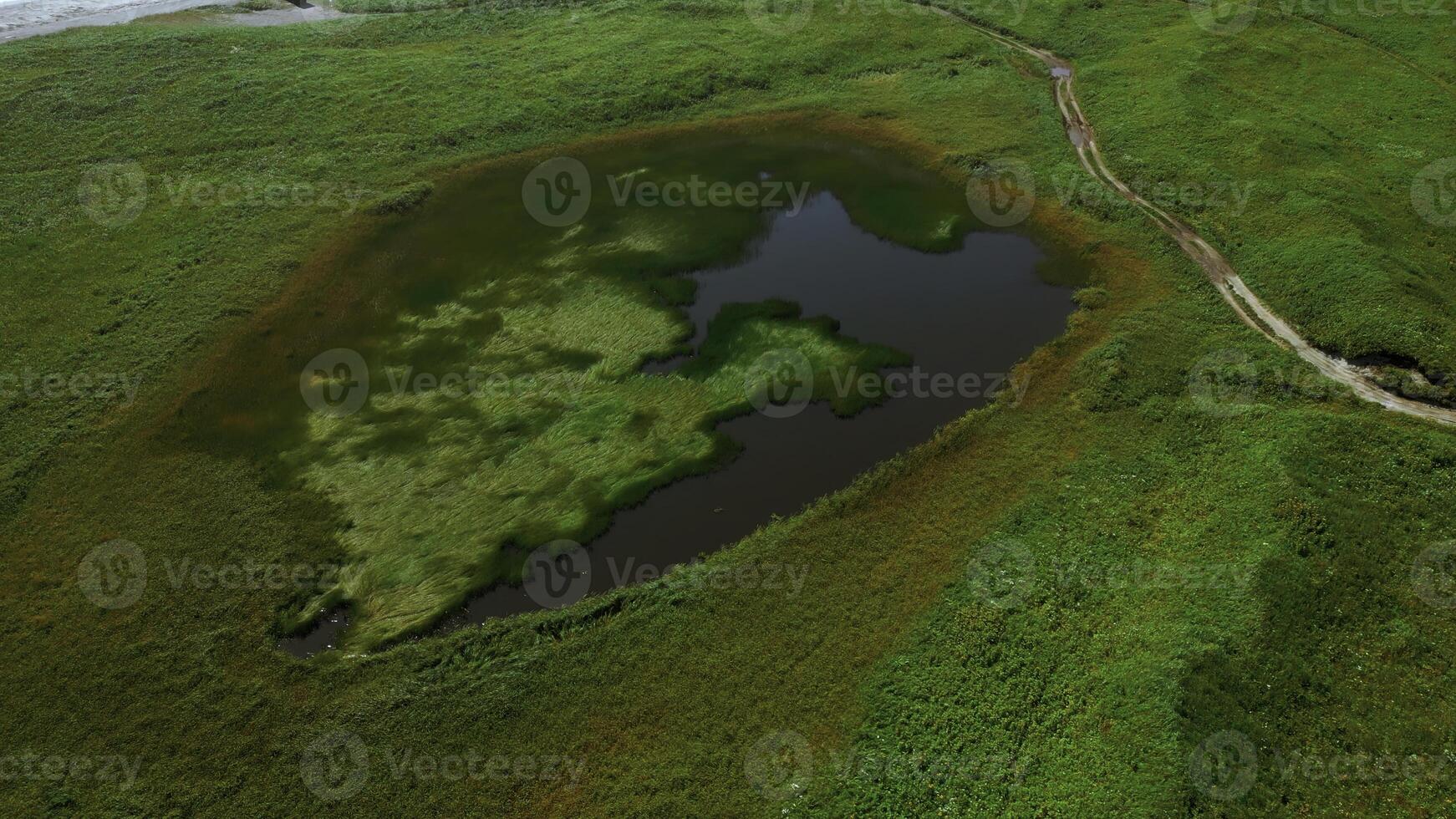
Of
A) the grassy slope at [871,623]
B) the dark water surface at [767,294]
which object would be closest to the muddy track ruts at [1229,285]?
the grassy slope at [871,623]

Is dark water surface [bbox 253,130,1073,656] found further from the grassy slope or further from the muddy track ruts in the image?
the muddy track ruts

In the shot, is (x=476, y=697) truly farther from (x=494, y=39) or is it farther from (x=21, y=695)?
(x=494, y=39)

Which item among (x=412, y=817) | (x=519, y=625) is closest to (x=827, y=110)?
(x=519, y=625)

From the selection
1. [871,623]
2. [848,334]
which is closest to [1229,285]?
[848,334]

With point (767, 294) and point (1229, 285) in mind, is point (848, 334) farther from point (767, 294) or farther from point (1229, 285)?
point (1229, 285)

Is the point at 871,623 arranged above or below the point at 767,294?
below

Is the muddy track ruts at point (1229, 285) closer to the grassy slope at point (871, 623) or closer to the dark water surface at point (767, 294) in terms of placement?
the grassy slope at point (871, 623)

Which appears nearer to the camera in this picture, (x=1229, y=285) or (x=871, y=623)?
(x=871, y=623)
